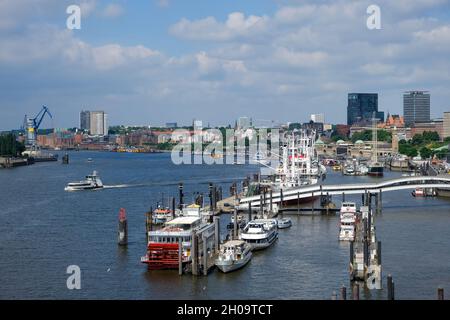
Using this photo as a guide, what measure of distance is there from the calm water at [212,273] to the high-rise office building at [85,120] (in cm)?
15157

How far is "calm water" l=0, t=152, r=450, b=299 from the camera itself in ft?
47.4

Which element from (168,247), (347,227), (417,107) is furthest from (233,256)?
(417,107)

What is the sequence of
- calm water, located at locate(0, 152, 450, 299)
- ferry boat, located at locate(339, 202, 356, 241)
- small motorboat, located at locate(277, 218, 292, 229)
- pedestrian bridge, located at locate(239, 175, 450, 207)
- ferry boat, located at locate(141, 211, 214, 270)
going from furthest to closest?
pedestrian bridge, located at locate(239, 175, 450, 207)
small motorboat, located at locate(277, 218, 292, 229)
ferry boat, located at locate(339, 202, 356, 241)
ferry boat, located at locate(141, 211, 214, 270)
calm water, located at locate(0, 152, 450, 299)

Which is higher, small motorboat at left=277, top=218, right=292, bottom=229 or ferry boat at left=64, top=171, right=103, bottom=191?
ferry boat at left=64, top=171, right=103, bottom=191

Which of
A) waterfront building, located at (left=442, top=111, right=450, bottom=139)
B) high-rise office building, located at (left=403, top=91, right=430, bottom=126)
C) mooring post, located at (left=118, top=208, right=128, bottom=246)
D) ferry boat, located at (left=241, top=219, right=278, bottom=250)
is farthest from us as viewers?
high-rise office building, located at (left=403, top=91, right=430, bottom=126)

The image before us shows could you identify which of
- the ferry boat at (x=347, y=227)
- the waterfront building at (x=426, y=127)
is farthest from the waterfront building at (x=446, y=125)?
the ferry boat at (x=347, y=227)

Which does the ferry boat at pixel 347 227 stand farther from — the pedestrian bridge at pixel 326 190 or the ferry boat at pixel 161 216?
the pedestrian bridge at pixel 326 190

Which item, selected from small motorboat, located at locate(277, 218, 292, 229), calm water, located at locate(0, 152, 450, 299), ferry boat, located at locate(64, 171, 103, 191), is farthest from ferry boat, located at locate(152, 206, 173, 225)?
ferry boat, located at locate(64, 171, 103, 191)

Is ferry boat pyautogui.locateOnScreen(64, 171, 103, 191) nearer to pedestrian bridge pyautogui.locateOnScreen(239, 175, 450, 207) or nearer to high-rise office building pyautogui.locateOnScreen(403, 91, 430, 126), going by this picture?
pedestrian bridge pyautogui.locateOnScreen(239, 175, 450, 207)

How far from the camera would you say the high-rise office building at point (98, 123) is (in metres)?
173

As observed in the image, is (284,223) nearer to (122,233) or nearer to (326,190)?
(326,190)

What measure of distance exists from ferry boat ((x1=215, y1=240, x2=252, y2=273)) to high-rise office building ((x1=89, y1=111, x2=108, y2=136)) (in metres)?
155
